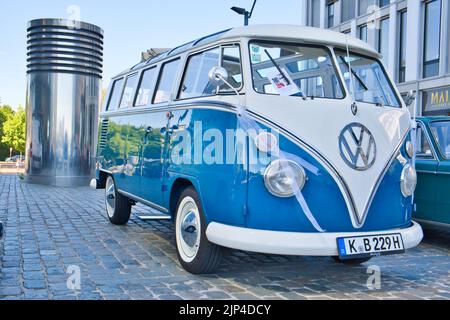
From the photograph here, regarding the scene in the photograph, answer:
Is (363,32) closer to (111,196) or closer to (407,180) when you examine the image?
(111,196)

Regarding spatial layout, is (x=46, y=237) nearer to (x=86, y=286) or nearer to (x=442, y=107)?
(x=86, y=286)

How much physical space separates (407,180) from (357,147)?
716 millimetres

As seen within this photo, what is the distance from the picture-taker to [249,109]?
4.21m

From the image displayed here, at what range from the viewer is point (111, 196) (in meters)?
7.89

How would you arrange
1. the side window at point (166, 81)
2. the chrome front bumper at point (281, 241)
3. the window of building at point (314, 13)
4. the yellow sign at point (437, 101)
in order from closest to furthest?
1. the chrome front bumper at point (281, 241)
2. the side window at point (166, 81)
3. the yellow sign at point (437, 101)
4. the window of building at point (314, 13)

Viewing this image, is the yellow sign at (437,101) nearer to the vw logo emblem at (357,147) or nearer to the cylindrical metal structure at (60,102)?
the cylindrical metal structure at (60,102)

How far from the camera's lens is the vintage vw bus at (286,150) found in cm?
409

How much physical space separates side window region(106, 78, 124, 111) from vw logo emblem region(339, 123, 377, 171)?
4.55m

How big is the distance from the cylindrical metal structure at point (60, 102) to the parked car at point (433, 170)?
11303 millimetres

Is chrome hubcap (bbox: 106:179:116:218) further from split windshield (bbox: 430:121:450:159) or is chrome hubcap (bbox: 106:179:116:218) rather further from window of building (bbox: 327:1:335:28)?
window of building (bbox: 327:1:335:28)

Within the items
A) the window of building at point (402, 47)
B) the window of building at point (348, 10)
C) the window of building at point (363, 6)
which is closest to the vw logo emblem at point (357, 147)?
the window of building at point (402, 47)

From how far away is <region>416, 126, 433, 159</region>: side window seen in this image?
6787 millimetres
